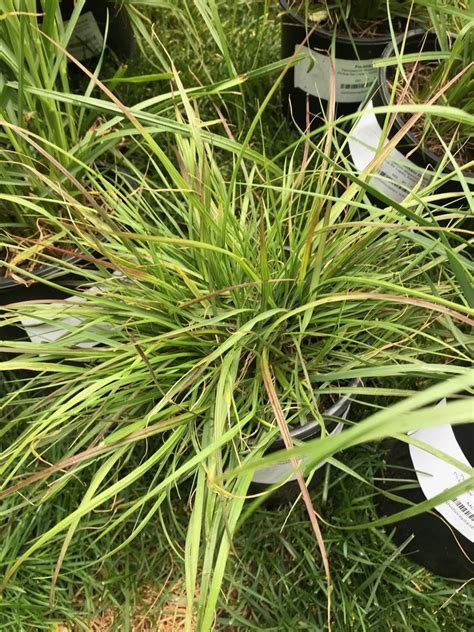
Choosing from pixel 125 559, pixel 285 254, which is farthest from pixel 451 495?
pixel 125 559

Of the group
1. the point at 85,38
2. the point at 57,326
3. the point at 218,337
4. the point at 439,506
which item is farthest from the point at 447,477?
the point at 85,38

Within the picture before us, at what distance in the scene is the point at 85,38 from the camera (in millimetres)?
863

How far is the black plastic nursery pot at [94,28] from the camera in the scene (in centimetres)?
85

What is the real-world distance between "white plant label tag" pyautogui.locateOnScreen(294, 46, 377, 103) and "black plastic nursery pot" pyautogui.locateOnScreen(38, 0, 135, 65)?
30 cm

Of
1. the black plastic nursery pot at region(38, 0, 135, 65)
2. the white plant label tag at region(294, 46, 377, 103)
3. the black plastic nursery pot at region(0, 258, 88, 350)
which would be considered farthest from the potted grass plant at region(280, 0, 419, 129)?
the black plastic nursery pot at region(0, 258, 88, 350)

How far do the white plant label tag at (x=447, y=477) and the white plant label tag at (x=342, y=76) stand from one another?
1.61 ft

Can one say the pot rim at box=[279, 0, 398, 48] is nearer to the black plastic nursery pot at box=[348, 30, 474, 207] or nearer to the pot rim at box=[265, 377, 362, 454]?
the black plastic nursery pot at box=[348, 30, 474, 207]

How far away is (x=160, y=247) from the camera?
0.58 meters

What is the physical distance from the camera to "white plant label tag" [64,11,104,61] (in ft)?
2.77

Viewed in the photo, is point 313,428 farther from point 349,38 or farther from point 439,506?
point 349,38

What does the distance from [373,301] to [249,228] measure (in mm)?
167

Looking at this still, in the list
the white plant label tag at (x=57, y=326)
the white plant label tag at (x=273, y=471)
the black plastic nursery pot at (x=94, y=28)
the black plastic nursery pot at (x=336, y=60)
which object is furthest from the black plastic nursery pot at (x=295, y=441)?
the black plastic nursery pot at (x=94, y=28)

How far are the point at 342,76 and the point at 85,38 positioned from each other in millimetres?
412

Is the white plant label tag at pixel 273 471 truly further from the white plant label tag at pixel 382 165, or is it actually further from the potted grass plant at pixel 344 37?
the potted grass plant at pixel 344 37
